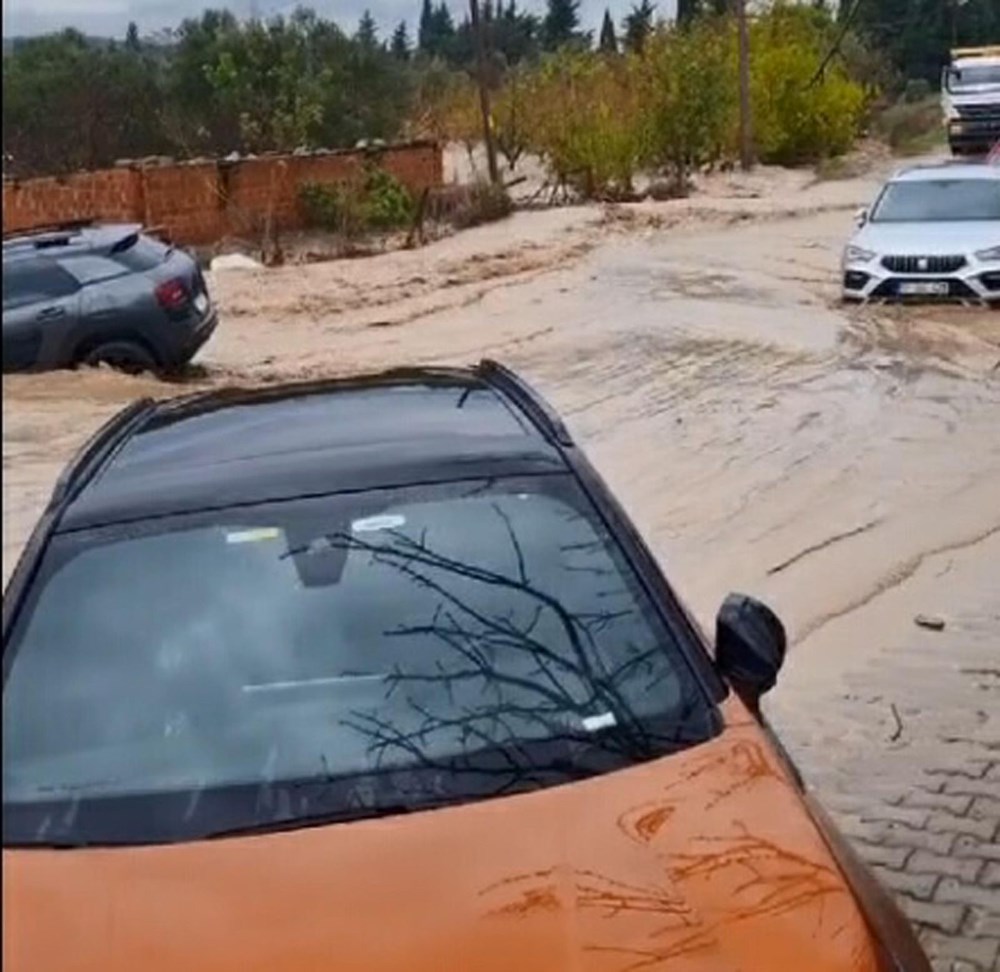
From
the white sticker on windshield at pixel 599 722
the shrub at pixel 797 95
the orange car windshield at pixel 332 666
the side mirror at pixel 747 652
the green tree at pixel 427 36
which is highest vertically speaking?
the orange car windshield at pixel 332 666

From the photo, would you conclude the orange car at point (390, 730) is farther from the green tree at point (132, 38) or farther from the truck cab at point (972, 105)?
the truck cab at point (972, 105)

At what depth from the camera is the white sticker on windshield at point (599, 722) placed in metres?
3.57

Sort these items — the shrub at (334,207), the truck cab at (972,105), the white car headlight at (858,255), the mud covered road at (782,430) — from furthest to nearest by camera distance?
1. the truck cab at (972,105)
2. the shrub at (334,207)
3. the white car headlight at (858,255)
4. the mud covered road at (782,430)

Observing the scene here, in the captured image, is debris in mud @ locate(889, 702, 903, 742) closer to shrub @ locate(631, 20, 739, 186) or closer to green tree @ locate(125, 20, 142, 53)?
green tree @ locate(125, 20, 142, 53)

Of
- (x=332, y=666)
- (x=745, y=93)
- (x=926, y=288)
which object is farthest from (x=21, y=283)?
(x=745, y=93)

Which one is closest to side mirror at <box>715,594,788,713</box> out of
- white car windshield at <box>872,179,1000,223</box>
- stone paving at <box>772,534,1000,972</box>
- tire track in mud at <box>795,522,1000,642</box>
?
stone paving at <box>772,534,1000,972</box>

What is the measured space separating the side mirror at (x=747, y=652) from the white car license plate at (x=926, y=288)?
16.1 meters

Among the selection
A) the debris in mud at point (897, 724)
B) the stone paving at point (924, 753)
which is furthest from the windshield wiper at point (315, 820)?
the debris in mud at point (897, 724)

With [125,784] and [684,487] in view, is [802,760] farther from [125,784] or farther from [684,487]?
[684,487]

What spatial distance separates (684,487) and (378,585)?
8.95 metres

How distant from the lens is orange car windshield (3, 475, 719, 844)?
11.2ft

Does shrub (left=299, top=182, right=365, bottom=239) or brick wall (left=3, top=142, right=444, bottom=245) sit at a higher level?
brick wall (left=3, top=142, right=444, bottom=245)

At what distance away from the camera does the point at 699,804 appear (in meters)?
3.32

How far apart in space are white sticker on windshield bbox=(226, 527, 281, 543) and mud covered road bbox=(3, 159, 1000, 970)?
0.46m
